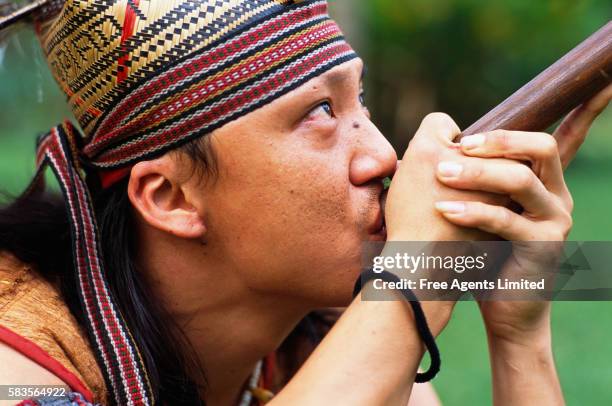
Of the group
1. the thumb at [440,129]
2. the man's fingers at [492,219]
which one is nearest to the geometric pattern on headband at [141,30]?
the thumb at [440,129]

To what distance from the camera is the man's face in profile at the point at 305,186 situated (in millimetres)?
2312

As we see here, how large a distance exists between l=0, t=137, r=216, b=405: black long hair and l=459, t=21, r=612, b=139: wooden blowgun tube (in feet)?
2.74

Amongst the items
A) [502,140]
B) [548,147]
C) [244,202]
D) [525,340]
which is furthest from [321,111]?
[525,340]

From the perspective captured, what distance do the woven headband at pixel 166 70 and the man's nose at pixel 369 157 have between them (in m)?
0.23

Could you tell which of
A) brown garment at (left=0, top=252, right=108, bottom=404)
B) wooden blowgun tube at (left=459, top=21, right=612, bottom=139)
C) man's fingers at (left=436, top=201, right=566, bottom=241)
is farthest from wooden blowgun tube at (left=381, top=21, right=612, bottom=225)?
brown garment at (left=0, top=252, right=108, bottom=404)

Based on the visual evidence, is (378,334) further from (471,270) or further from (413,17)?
(413,17)

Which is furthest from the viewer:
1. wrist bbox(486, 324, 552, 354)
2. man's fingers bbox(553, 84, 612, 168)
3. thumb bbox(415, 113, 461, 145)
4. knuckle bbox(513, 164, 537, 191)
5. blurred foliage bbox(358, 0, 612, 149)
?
blurred foliage bbox(358, 0, 612, 149)

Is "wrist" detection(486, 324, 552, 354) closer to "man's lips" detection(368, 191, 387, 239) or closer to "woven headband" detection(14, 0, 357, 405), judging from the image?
"man's lips" detection(368, 191, 387, 239)

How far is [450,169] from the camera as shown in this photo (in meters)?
2.06

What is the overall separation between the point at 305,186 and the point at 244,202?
0.19 metres

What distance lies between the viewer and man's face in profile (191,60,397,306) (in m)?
2.31

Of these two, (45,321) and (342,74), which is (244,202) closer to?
(342,74)

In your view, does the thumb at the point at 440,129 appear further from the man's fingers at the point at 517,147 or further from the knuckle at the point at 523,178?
the knuckle at the point at 523,178

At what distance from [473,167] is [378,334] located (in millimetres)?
482
